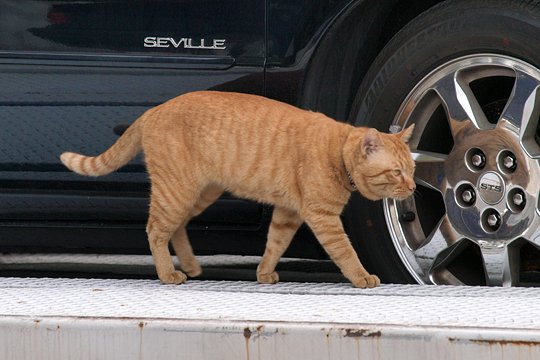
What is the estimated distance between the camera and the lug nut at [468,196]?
3.93 m

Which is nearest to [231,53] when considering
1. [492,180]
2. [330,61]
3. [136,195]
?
[330,61]

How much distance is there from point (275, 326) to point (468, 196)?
1.19 meters

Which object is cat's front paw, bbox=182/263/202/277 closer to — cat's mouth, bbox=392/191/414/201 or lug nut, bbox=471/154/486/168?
cat's mouth, bbox=392/191/414/201

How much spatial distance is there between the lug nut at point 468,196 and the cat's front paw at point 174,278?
1075 mm

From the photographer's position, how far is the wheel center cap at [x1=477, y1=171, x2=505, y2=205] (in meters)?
3.84

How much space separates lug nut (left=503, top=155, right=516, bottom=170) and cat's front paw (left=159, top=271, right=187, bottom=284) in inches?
49.3

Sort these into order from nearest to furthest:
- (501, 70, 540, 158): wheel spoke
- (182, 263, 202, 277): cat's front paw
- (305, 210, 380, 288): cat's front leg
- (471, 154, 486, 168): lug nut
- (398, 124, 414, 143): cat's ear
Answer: (501, 70, 540, 158): wheel spoke, (471, 154, 486, 168): lug nut, (398, 124, 414, 143): cat's ear, (305, 210, 380, 288): cat's front leg, (182, 263, 202, 277): cat's front paw

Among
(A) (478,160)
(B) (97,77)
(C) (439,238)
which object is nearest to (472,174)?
(A) (478,160)

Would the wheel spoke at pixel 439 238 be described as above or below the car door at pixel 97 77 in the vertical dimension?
below

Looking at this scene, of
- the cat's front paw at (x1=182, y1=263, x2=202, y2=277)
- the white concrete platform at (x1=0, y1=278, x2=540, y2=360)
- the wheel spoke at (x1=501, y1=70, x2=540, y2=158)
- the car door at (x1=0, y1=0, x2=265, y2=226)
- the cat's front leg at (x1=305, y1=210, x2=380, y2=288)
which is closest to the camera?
the white concrete platform at (x1=0, y1=278, x2=540, y2=360)

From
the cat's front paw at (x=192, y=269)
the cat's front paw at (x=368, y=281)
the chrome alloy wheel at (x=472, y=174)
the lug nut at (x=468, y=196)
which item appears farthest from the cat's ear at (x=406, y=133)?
the cat's front paw at (x=192, y=269)

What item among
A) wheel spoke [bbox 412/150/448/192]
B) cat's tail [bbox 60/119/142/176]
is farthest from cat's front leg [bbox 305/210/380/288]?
cat's tail [bbox 60/119/142/176]

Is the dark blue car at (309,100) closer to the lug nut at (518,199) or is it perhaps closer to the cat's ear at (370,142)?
the lug nut at (518,199)

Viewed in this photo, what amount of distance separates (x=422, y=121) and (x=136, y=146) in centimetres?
101
